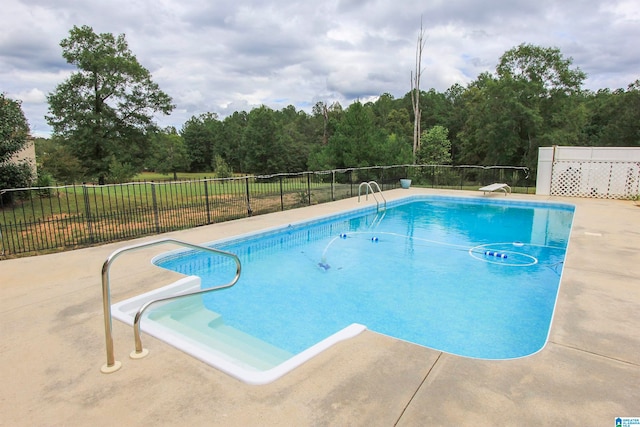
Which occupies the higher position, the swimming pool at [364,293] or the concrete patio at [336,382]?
the concrete patio at [336,382]

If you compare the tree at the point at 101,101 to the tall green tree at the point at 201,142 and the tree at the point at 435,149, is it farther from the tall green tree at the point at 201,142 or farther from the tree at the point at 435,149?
the tall green tree at the point at 201,142

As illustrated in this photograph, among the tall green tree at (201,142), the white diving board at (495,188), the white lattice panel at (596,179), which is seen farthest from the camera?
the tall green tree at (201,142)

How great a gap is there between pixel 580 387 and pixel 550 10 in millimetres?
14079

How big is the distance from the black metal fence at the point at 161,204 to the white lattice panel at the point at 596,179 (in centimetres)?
215

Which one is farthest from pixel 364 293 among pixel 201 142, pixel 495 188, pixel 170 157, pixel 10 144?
pixel 201 142

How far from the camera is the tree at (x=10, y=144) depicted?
10578 millimetres

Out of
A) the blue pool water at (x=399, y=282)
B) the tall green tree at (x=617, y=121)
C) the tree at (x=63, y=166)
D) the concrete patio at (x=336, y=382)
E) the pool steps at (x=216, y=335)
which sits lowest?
the blue pool water at (x=399, y=282)

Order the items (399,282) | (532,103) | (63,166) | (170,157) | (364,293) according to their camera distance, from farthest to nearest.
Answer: (170,157)
(532,103)
(63,166)
(399,282)
(364,293)

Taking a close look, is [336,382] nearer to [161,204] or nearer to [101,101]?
[161,204]

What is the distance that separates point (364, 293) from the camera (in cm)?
568

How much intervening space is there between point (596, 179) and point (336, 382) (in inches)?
556

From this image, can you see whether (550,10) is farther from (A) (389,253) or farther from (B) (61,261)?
(B) (61,261)

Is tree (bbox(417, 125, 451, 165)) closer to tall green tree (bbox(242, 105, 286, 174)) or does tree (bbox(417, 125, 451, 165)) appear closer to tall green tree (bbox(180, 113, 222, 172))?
tall green tree (bbox(242, 105, 286, 174))

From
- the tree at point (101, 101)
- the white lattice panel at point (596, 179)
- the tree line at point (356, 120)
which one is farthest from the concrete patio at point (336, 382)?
the tree at point (101, 101)
